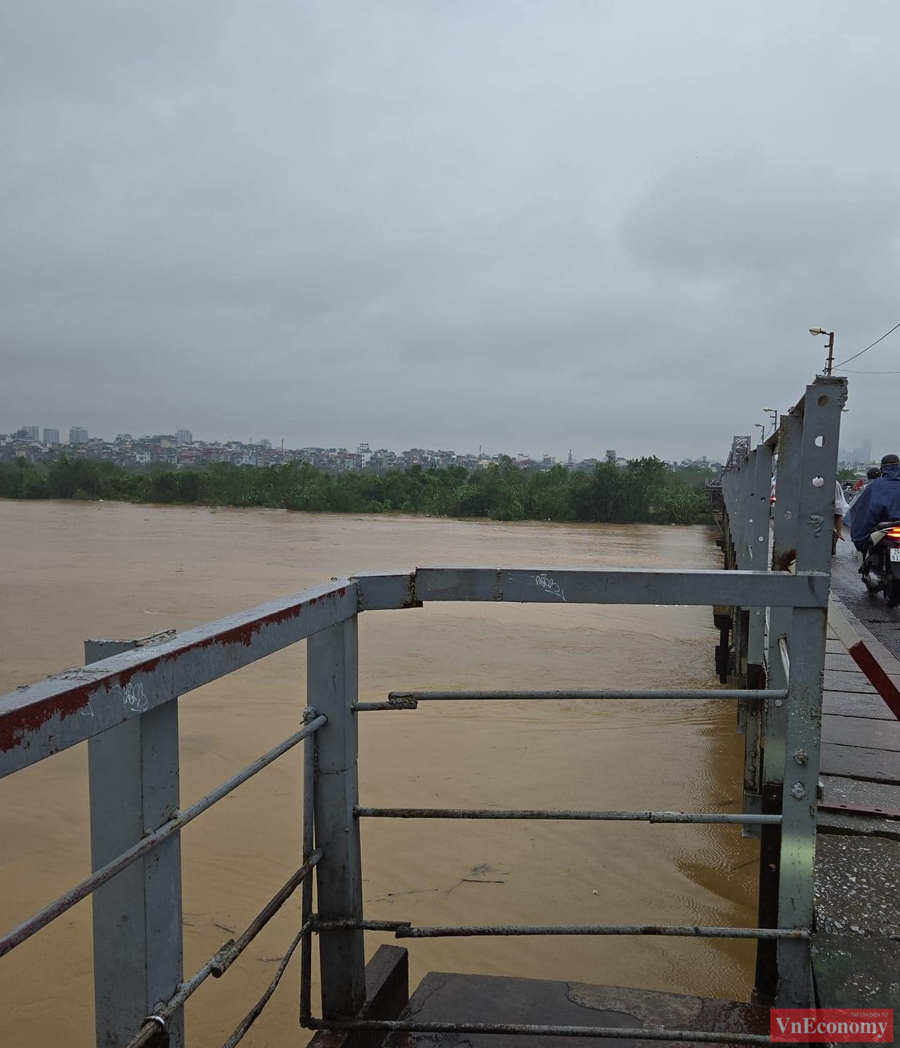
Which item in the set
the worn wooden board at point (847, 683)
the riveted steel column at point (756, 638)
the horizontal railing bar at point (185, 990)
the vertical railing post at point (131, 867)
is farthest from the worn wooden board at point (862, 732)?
the vertical railing post at point (131, 867)

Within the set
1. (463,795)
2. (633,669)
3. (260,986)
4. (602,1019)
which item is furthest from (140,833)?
(633,669)

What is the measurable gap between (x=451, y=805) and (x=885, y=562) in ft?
20.4

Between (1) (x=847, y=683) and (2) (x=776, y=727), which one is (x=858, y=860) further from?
(1) (x=847, y=683)

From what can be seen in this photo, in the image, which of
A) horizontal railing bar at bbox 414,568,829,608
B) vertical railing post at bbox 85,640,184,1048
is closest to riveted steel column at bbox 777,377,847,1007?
horizontal railing bar at bbox 414,568,829,608

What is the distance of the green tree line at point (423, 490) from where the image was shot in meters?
38.3

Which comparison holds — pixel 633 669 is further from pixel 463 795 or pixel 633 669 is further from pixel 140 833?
pixel 140 833

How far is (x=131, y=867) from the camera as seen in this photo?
1273mm

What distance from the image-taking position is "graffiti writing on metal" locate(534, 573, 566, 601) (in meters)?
2.03

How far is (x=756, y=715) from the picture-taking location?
4043 mm

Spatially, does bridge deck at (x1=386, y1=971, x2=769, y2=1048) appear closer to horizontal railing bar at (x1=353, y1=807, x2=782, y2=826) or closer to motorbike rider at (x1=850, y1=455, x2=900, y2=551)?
horizontal railing bar at (x1=353, y1=807, x2=782, y2=826)

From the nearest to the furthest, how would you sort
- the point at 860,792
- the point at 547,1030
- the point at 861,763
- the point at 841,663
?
the point at 547,1030 → the point at 860,792 → the point at 861,763 → the point at 841,663

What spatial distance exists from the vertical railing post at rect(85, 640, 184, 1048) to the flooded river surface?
2.38 meters

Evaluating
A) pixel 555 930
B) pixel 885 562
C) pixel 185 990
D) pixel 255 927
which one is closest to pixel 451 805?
pixel 555 930

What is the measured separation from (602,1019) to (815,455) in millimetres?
1547
